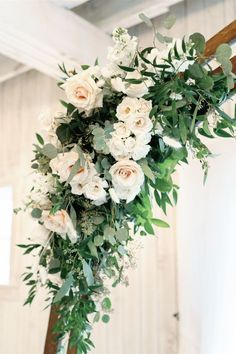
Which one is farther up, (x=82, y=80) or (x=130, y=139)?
→ (x=82, y=80)

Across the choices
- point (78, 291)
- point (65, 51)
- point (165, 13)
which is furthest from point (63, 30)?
point (78, 291)

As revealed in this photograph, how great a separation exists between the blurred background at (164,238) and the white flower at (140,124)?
907 millimetres

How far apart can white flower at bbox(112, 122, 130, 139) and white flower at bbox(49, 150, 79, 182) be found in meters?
0.10

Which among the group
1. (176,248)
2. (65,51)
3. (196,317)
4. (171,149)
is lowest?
(196,317)

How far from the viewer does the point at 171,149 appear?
99cm

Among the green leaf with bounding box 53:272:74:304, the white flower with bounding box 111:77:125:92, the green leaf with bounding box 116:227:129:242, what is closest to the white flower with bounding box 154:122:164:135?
the white flower with bounding box 111:77:125:92

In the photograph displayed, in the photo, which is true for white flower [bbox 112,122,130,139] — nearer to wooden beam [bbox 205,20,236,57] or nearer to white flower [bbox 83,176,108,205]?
white flower [bbox 83,176,108,205]

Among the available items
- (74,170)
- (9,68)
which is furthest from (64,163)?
(9,68)

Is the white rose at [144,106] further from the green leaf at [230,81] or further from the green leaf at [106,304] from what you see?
the green leaf at [106,304]

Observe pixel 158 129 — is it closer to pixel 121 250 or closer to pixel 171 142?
pixel 171 142

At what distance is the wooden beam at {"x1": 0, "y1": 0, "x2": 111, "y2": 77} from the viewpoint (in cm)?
183

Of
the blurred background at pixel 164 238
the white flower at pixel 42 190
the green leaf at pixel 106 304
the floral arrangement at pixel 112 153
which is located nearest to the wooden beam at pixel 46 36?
the blurred background at pixel 164 238

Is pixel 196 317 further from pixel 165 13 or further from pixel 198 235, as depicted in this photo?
pixel 165 13

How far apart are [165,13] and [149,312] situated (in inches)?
53.4
